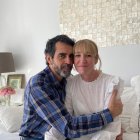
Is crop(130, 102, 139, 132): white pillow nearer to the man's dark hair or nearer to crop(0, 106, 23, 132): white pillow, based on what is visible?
the man's dark hair

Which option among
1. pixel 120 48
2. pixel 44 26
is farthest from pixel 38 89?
pixel 44 26

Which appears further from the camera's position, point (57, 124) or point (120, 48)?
point (120, 48)

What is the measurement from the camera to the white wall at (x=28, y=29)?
9.96ft

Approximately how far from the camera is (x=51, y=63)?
1.56 m

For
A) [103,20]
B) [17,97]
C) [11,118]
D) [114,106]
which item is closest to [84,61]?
[114,106]

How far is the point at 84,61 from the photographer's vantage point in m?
1.47

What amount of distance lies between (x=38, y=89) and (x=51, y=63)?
0.22 meters

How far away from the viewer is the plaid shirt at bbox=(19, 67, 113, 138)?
1.34 m

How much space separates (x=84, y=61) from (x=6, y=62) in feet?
6.01

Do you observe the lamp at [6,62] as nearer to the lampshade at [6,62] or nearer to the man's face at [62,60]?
the lampshade at [6,62]

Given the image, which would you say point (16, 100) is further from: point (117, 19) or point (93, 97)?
point (93, 97)

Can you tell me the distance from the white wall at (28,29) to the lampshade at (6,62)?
17cm

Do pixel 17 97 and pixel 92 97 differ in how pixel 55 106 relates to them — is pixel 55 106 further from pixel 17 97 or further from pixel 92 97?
pixel 17 97

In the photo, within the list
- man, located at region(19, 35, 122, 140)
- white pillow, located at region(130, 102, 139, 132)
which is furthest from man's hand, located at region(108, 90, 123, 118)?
white pillow, located at region(130, 102, 139, 132)
